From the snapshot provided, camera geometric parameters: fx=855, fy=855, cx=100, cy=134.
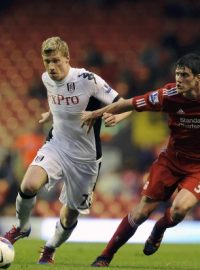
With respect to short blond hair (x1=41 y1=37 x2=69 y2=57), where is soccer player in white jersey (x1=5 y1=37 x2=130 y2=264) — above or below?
below

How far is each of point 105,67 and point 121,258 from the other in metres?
12.0

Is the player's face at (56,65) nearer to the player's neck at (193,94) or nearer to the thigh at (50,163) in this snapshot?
the thigh at (50,163)

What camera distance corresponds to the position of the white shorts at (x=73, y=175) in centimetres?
856

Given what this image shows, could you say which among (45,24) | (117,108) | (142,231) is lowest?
(142,231)

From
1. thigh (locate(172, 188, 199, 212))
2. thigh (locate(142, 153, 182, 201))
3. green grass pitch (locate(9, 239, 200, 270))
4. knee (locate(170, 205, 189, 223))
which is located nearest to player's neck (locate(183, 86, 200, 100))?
thigh (locate(142, 153, 182, 201))

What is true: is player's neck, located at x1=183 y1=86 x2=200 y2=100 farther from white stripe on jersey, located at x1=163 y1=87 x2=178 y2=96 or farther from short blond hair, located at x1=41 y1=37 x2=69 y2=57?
short blond hair, located at x1=41 y1=37 x2=69 y2=57

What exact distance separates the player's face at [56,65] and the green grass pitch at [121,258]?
1869 mm

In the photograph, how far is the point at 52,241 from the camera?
8828 millimetres

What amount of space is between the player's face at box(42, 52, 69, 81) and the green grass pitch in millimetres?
1869

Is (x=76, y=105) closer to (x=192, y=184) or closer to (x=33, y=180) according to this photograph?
(x=33, y=180)

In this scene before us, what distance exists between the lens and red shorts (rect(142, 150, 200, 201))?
8148 mm

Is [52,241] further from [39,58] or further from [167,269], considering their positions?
[39,58]

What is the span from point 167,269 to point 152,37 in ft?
51.5

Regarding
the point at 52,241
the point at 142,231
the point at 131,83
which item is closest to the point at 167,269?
the point at 52,241
